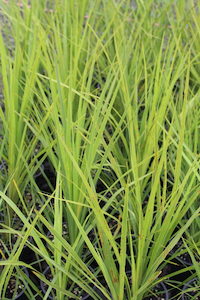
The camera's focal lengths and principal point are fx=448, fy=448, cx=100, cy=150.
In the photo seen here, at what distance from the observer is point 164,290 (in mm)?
908

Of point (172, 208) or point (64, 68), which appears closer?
point (172, 208)

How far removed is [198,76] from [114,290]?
749mm

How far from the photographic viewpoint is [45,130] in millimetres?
1064

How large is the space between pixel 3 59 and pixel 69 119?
9.5 inches

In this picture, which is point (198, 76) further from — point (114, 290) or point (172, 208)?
point (114, 290)

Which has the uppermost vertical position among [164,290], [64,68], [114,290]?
[64,68]

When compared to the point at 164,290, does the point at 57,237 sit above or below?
above

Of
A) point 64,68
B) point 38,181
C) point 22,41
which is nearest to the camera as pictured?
point 64,68

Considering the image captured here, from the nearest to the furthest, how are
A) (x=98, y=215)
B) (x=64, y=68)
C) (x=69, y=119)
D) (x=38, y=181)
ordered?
(x=98, y=215)
(x=69, y=119)
(x=64, y=68)
(x=38, y=181)

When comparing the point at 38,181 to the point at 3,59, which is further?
the point at 38,181

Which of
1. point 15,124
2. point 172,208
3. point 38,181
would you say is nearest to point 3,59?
point 15,124

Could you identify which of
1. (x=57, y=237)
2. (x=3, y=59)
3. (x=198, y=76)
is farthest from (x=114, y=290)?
(x=198, y=76)

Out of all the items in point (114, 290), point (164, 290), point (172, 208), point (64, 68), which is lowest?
point (164, 290)

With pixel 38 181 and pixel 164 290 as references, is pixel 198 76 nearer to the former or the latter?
pixel 38 181
